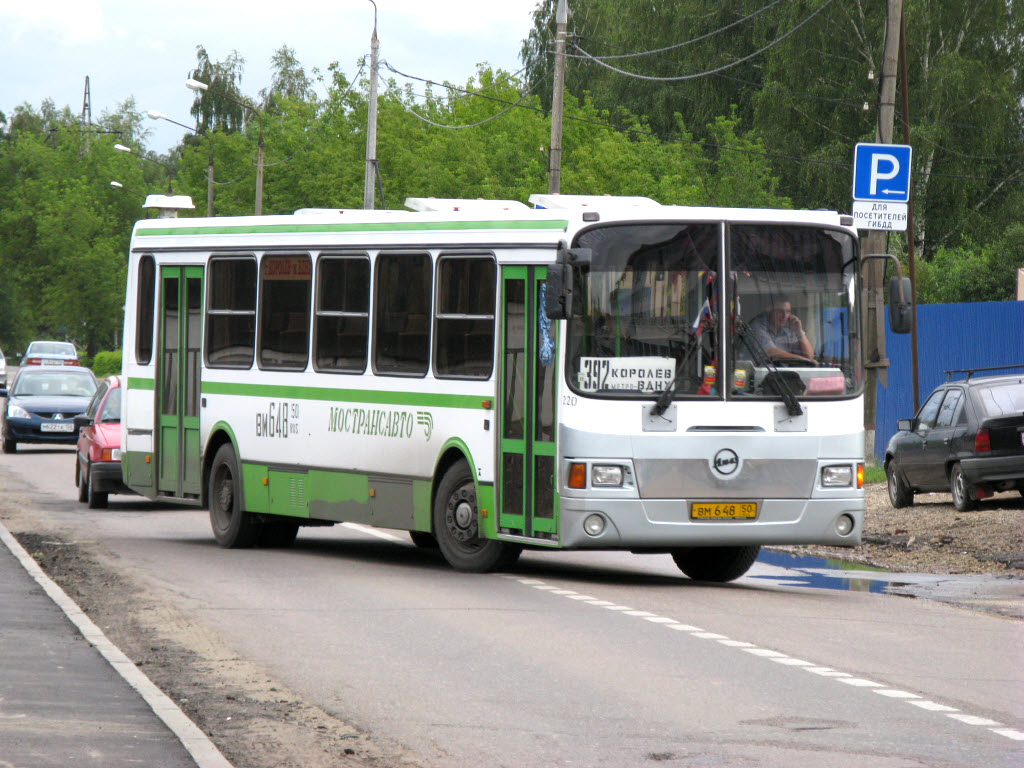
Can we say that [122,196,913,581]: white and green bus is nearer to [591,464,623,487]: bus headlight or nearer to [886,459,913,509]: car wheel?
[591,464,623,487]: bus headlight

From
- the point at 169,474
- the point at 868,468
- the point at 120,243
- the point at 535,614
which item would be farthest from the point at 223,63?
the point at 535,614

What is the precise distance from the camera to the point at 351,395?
16.3 metres

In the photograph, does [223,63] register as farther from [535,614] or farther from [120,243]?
[535,614]

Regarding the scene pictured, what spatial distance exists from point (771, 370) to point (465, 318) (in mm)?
2505

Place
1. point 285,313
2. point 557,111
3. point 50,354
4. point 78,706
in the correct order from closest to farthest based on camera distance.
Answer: point 78,706
point 285,313
point 557,111
point 50,354

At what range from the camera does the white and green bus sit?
1379 cm

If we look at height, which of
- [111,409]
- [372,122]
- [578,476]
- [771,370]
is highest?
[372,122]

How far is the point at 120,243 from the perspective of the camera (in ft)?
291

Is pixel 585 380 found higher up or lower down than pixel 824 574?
higher up

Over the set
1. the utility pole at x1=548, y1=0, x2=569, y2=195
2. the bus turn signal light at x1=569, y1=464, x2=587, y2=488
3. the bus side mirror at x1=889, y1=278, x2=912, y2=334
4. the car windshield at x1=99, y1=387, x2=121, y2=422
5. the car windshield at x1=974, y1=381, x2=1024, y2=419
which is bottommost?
the bus turn signal light at x1=569, y1=464, x2=587, y2=488

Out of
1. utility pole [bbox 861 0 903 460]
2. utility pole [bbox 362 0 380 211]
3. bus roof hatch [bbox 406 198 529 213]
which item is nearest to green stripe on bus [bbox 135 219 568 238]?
bus roof hatch [bbox 406 198 529 213]

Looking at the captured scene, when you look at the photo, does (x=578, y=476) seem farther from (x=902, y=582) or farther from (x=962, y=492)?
(x=962, y=492)

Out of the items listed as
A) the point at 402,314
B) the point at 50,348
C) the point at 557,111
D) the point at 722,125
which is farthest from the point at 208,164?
the point at 402,314

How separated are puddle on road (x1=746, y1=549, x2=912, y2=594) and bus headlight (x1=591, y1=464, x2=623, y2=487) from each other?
8.47ft
